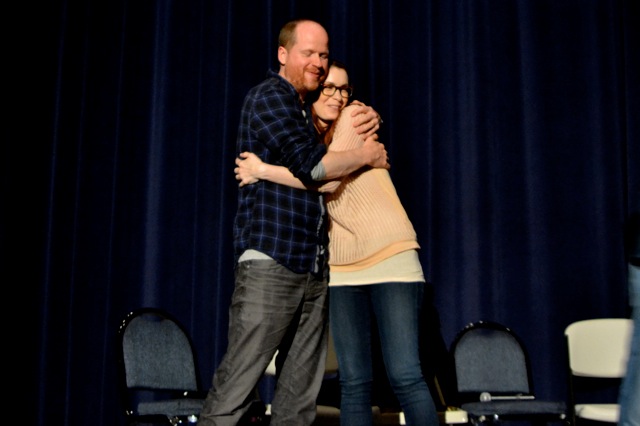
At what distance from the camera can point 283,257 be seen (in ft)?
7.14

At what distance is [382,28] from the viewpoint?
4.27m

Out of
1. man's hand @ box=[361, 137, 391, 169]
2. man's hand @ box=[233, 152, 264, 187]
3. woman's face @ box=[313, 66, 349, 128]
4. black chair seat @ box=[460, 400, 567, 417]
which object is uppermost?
woman's face @ box=[313, 66, 349, 128]

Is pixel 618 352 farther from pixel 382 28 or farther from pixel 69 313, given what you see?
pixel 69 313

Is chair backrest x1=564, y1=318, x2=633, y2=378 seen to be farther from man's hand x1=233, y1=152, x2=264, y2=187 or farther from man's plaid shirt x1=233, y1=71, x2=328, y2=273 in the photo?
man's hand x1=233, y1=152, x2=264, y2=187

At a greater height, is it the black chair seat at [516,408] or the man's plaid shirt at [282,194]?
the man's plaid shirt at [282,194]

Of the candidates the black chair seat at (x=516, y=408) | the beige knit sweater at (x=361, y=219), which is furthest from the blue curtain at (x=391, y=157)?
the beige knit sweater at (x=361, y=219)

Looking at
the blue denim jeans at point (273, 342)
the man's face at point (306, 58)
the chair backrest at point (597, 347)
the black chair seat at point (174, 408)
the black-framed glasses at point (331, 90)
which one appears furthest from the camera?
the chair backrest at point (597, 347)

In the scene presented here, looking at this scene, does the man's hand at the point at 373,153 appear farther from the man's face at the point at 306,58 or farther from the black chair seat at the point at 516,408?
the black chair seat at the point at 516,408

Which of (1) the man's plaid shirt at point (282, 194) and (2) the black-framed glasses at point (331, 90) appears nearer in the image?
(1) the man's plaid shirt at point (282, 194)

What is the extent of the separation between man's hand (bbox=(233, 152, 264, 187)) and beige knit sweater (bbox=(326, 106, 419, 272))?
313mm

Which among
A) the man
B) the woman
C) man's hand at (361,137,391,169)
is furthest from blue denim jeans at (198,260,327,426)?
man's hand at (361,137,391,169)

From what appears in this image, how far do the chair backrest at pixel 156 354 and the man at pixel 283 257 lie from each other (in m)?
1.13

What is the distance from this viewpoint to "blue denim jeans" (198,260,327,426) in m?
2.07

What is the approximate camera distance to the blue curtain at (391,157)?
403cm
